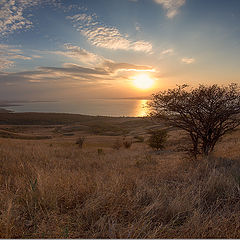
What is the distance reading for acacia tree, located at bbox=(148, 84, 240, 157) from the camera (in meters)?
7.11

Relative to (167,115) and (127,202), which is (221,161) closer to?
(167,115)

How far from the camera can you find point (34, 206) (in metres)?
2.83

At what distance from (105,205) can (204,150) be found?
6629 millimetres

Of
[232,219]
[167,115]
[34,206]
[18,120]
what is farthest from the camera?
[18,120]

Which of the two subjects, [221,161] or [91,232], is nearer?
[91,232]

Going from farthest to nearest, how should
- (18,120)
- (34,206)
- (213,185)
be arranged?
1. (18,120)
2. (213,185)
3. (34,206)

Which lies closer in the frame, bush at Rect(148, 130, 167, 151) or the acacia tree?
the acacia tree

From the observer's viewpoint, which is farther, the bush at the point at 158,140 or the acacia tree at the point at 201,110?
the bush at the point at 158,140

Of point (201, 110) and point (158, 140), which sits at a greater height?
point (201, 110)

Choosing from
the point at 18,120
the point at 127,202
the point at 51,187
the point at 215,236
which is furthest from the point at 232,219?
the point at 18,120

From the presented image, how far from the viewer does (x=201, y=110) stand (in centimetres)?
734

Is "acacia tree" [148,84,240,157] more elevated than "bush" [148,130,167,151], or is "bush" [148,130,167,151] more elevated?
"acacia tree" [148,84,240,157]

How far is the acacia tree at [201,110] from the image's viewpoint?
23.3ft

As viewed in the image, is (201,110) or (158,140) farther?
(158,140)
